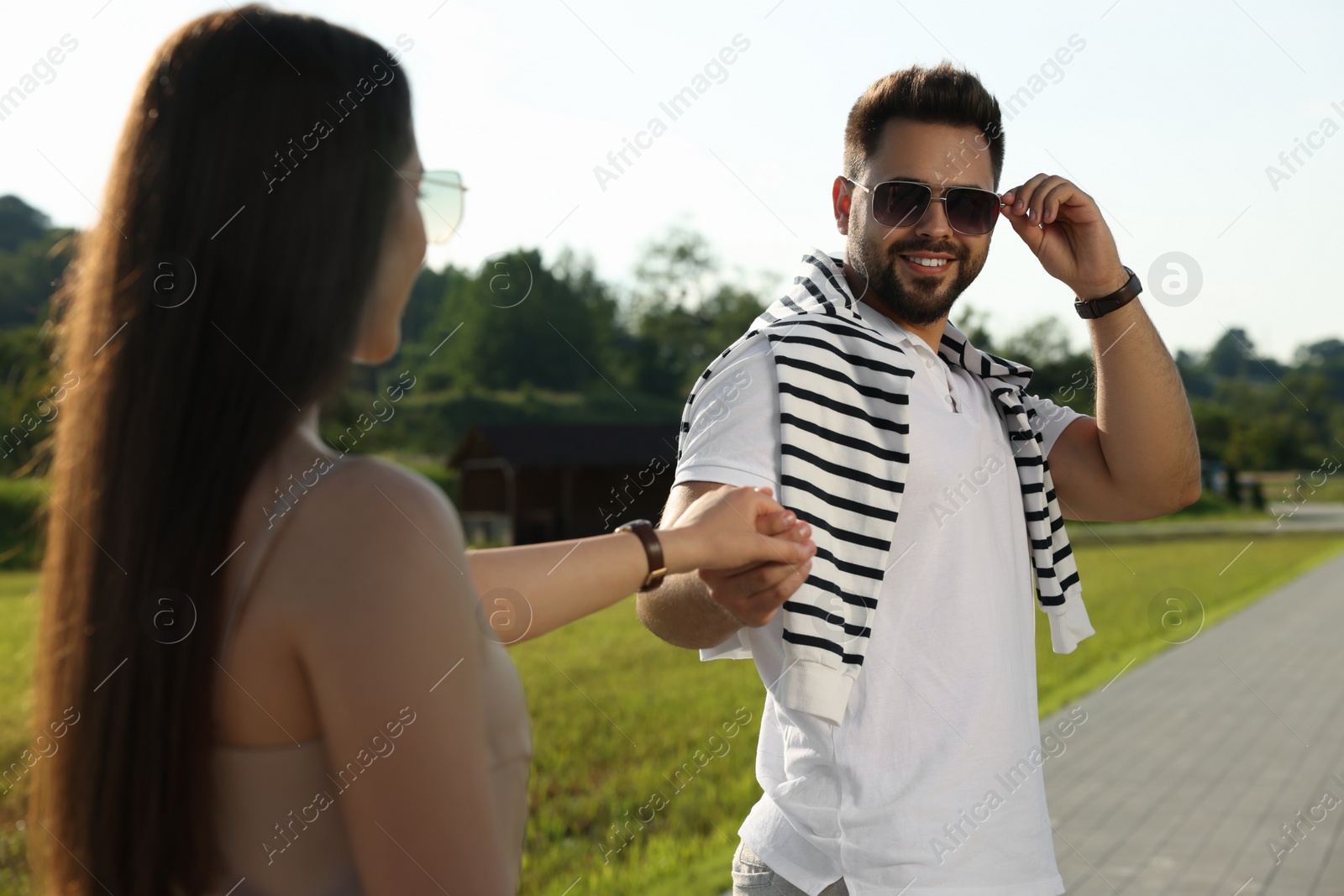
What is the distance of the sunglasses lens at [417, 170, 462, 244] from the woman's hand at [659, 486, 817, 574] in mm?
545

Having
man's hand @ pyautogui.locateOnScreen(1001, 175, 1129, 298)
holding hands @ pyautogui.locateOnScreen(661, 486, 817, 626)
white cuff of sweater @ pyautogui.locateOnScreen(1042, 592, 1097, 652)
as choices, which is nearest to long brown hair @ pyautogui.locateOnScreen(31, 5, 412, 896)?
holding hands @ pyautogui.locateOnScreen(661, 486, 817, 626)

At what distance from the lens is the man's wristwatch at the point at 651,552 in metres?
1.57

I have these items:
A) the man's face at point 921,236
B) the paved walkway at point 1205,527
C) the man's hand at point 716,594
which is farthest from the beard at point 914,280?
the paved walkway at point 1205,527

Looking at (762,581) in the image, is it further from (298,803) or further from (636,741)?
(636,741)

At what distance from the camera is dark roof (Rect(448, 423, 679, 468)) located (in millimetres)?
43156

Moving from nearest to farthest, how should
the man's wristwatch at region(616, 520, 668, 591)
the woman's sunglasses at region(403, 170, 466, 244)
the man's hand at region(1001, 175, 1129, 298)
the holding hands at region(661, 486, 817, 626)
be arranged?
the woman's sunglasses at region(403, 170, 466, 244) < the man's wristwatch at region(616, 520, 668, 591) < the holding hands at region(661, 486, 817, 626) < the man's hand at region(1001, 175, 1129, 298)

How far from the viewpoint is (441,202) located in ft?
4.25

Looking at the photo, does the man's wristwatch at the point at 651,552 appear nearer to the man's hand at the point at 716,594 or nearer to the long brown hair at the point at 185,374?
the man's hand at the point at 716,594

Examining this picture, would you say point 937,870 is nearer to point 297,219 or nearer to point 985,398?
point 985,398

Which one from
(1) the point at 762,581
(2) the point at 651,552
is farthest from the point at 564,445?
(2) the point at 651,552

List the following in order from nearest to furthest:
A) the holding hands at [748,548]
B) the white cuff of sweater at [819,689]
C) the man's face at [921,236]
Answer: the holding hands at [748,548] < the white cuff of sweater at [819,689] < the man's face at [921,236]

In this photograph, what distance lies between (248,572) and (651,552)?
682mm

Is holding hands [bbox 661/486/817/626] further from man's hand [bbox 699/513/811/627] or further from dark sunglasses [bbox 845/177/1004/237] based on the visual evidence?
dark sunglasses [bbox 845/177/1004/237]

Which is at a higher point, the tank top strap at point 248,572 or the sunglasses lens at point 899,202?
the sunglasses lens at point 899,202
